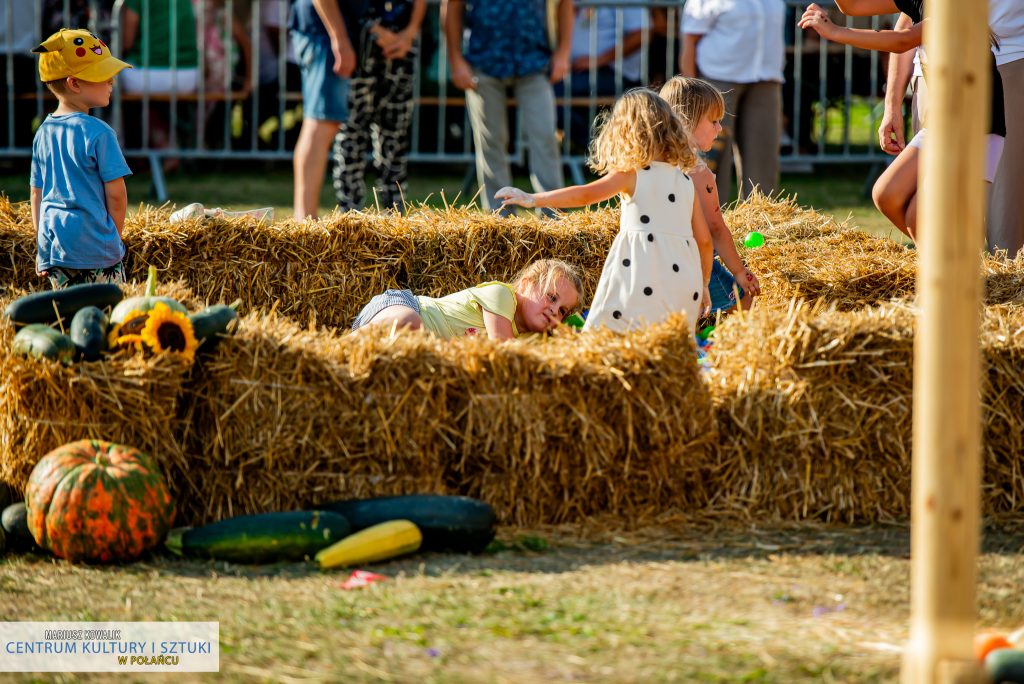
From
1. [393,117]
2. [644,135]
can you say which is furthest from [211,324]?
[393,117]

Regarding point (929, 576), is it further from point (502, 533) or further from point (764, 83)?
point (764, 83)

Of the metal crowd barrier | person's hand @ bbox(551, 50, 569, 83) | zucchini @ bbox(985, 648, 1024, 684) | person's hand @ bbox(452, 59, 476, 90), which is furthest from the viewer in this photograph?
the metal crowd barrier

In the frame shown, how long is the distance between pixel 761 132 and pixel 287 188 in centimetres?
495

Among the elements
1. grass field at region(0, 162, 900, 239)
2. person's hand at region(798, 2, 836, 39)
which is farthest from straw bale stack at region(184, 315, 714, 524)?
grass field at region(0, 162, 900, 239)

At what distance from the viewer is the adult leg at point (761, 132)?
30.5ft

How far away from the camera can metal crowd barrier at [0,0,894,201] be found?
40.1 ft

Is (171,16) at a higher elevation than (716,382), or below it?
higher

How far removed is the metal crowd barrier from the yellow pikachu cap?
6.06 meters

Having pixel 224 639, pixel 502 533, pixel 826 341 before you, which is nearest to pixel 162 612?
pixel 224 639

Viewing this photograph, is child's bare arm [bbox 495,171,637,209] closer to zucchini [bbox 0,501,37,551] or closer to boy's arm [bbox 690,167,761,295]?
boy's arm [bbox 690,167,761,295]

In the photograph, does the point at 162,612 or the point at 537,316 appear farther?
the point at 537,316

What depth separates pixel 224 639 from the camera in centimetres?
331

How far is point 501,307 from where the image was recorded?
547cm

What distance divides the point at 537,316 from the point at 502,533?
55.7 inches
